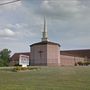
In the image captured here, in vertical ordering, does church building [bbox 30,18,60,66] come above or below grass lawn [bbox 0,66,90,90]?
above

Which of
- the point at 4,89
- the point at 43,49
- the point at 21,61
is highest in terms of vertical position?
the point at 43,49

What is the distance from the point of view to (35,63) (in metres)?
81.4

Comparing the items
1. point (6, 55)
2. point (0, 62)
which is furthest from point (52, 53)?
point (6, 55)

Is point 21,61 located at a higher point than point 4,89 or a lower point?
higher

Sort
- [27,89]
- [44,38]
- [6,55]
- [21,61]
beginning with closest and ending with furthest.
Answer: [27,89], [21,61], [44,38], [6,55]

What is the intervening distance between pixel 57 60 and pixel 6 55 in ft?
98.3

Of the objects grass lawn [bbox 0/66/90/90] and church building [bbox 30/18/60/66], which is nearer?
grass lawn [bbox 0/66/90/90]

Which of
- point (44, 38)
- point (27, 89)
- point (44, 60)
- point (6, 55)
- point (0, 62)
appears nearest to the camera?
point (27, 89)

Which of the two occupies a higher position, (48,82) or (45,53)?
(45,53)

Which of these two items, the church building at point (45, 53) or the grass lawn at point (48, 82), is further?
the church building at point (45, 53)

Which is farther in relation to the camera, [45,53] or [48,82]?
[45,53]

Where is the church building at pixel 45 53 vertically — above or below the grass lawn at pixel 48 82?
above

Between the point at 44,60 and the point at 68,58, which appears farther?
the point at 68,58

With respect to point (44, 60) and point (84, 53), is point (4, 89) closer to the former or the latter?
point (44, 60)
